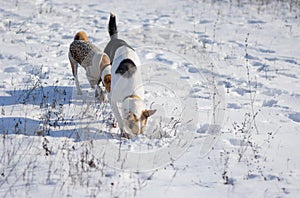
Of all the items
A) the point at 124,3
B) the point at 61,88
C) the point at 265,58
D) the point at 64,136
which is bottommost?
the point at 64,136

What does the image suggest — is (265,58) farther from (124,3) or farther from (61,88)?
(124,3)

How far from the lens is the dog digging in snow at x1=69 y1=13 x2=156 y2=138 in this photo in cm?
498

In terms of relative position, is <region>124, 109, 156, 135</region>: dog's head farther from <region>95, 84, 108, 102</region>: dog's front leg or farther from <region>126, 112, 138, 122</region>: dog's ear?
<region>95, 84, 108, 102</region>: dog's front leg

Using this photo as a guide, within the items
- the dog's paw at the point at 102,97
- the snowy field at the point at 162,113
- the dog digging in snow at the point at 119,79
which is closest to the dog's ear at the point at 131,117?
the dog digging in snow at the point at 119,79

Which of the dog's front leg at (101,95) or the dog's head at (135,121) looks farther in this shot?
the dog's front leg at (101,95)

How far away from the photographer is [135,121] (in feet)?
16.2

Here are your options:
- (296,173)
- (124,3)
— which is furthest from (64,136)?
(124,3)

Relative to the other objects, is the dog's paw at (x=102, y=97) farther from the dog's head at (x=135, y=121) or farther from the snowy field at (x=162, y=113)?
the dog's head at (x=135, y=121)

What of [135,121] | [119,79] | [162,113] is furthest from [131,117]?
[162,113]

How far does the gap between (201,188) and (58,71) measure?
15.7ft

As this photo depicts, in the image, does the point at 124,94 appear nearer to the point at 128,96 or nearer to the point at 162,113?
the point at 128,96

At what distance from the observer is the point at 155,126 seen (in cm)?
545

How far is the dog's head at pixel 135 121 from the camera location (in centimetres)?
492

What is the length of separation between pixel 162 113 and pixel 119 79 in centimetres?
101
